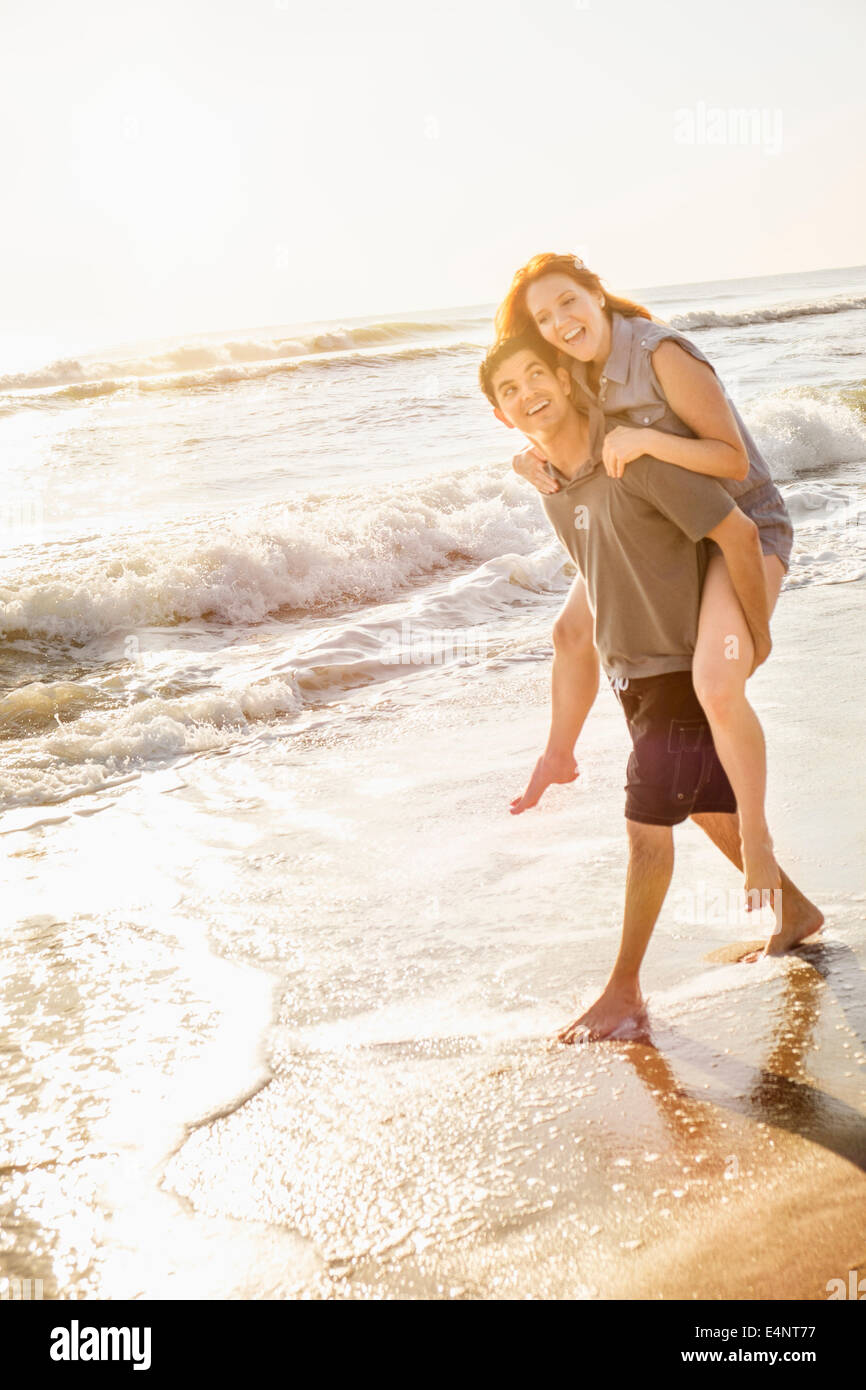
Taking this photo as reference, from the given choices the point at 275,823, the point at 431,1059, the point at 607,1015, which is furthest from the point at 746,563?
the point at 275,823

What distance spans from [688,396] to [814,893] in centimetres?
162

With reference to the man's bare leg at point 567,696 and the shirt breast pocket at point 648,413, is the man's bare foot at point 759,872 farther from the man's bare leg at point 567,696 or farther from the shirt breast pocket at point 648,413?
the shirt breast pocket at point 648,413

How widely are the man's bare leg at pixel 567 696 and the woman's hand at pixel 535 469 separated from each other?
1.27ft

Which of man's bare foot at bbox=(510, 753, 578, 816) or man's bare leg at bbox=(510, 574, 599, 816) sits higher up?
man's bare leg at bbox=(510, 574, 599, 816)

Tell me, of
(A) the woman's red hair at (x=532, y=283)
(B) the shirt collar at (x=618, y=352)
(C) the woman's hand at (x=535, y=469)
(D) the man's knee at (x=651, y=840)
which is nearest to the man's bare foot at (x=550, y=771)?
(D) the man's knee at (x=651, y=840)

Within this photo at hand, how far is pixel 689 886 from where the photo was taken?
12.1 ft

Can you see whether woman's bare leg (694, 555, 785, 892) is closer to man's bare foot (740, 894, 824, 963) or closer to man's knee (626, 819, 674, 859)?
man's knee (626, 819, 674, 859)

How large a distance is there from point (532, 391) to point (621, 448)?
307 mm

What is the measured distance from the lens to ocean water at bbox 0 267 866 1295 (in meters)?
2.65

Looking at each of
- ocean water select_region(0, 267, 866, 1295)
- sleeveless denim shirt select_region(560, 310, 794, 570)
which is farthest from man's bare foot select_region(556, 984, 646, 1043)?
sleeveless denim shirt select_region(560, 310, 794, 570)

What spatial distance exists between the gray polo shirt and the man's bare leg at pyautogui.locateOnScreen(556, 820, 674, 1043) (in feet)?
1.41

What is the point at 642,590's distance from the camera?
274 cm
